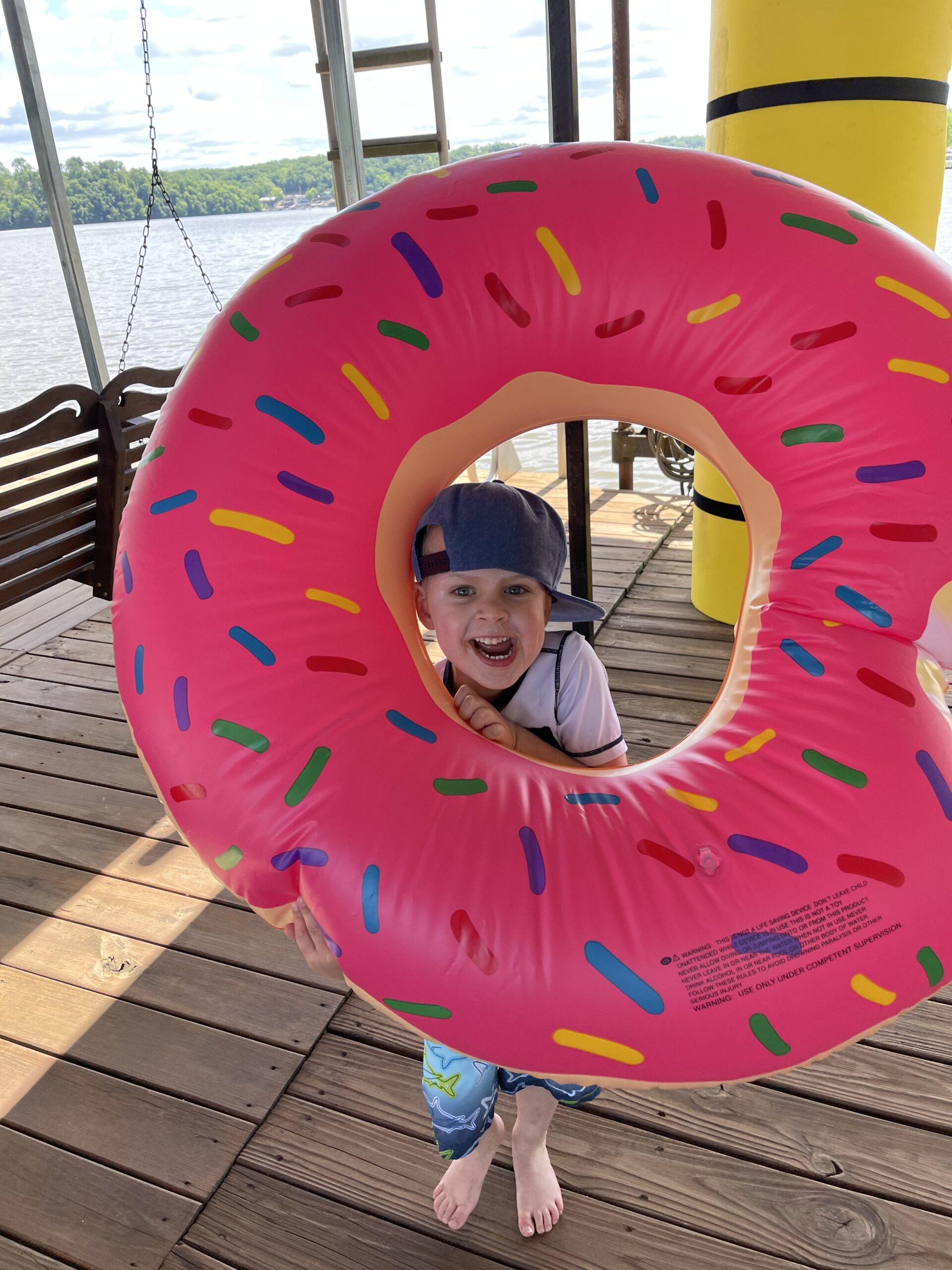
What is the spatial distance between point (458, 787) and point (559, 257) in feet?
1.87

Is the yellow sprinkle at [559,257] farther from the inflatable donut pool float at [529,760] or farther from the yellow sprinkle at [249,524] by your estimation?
the yellow sprinkle at [249,524]

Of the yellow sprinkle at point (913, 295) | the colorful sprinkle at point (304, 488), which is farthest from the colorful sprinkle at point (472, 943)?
the yellow sprinkle at point (913, 295)

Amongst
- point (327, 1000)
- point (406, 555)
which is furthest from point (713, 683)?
point (406, 555)

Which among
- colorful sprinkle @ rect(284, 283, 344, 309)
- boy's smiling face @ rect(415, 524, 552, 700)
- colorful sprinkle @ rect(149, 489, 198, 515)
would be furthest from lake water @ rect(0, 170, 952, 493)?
boy's smiling face @ rect(415, 524, 552, 700)

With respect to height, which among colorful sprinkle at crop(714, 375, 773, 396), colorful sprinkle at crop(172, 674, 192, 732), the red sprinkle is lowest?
colorful sprinkle at crop(172, 674, 192, 732)

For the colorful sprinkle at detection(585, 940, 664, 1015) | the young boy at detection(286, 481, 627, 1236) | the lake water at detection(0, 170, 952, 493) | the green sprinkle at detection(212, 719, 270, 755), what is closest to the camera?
the colorful sprinkle at detection(585, 940, 664, 1015)

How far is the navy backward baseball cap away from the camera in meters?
1.08

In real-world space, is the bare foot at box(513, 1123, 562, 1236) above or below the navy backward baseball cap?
below

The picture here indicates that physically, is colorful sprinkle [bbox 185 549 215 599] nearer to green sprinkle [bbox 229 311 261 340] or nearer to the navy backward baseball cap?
green sprinkle [bbox 229 311 261 340]

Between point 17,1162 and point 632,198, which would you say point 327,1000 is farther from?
point 632,198

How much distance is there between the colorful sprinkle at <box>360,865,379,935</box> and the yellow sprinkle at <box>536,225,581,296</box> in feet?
2.10

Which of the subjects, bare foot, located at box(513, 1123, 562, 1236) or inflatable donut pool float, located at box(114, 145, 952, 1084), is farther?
bare foot, located at box(513, 1123, 562, 1236)

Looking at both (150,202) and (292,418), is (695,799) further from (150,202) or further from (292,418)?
(150,202)

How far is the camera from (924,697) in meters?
0.86
